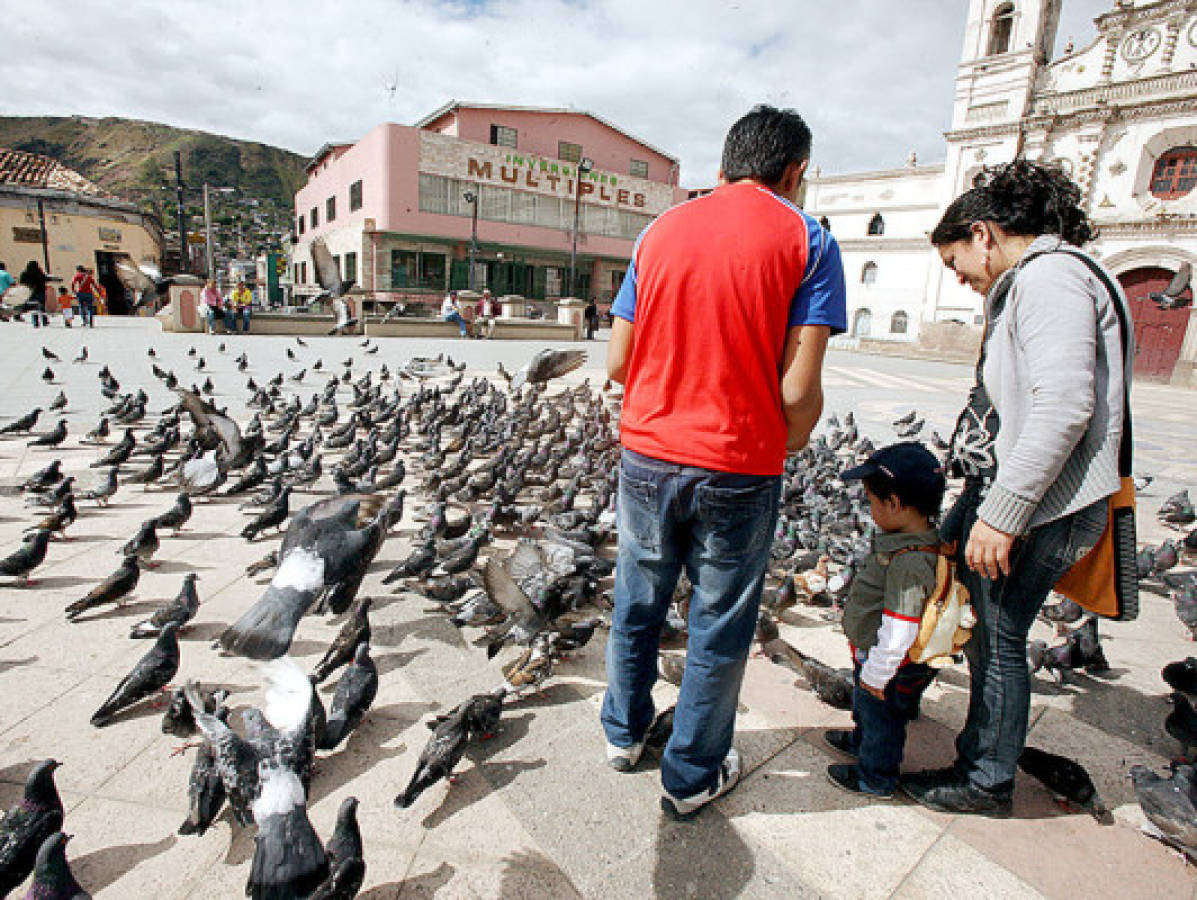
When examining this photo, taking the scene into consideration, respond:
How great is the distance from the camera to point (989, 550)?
1.86m

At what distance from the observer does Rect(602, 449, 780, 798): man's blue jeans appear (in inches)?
74.6

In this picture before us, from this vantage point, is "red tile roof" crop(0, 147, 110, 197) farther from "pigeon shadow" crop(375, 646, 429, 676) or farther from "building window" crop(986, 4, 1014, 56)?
"building window" crop(986, 4, 1014, 56)

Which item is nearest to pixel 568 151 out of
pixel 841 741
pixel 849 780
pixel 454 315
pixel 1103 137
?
pixel 454 315

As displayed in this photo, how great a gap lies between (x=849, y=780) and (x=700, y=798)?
0.65 metres

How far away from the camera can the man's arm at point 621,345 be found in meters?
2.12

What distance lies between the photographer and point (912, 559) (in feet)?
6.82

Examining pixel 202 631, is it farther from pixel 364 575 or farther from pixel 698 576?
pixel 698 576

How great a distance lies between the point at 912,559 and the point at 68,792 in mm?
3098

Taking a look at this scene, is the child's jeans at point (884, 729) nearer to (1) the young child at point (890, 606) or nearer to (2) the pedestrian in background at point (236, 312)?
(1) the young child at point (890, 606)

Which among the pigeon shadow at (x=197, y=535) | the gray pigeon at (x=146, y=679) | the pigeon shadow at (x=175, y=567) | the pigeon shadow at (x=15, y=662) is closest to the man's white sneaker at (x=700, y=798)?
the gray pigeon at (x=146, y=679)

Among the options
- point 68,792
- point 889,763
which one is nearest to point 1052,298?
point 889,763

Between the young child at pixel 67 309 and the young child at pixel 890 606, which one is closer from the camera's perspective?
the young child at pixel 890 606

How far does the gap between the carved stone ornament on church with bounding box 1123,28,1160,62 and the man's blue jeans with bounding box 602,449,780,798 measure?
1536 inches

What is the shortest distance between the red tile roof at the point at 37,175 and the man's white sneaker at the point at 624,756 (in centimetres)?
4012
